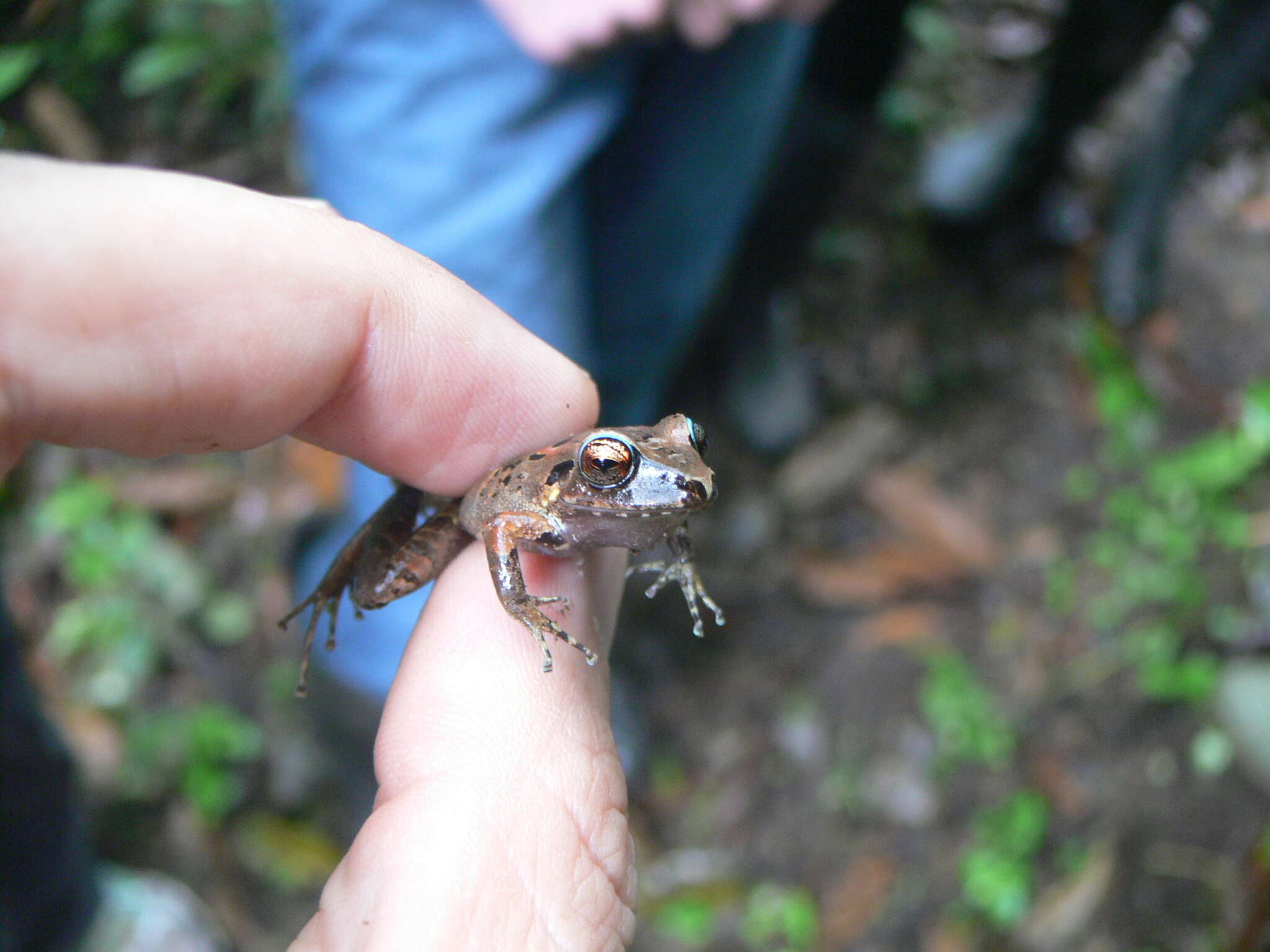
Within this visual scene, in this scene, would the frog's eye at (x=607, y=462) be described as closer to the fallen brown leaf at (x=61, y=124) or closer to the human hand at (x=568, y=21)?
the fallen brown leaf at (x=61, y=124)

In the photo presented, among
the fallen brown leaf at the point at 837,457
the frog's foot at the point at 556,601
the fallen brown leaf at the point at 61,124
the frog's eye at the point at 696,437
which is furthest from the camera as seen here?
the fallen brown leaf at the point at 837,457

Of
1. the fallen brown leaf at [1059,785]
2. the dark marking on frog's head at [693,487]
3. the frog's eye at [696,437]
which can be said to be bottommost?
the fallen brown leaf at [1059,785]

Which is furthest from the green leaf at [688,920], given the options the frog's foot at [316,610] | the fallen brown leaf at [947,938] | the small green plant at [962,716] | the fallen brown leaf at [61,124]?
the fallen brown leaf at [61,124]

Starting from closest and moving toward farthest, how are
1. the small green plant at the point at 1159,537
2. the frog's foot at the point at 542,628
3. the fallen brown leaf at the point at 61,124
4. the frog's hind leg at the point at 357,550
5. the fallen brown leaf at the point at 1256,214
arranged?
the fallen brown leaf at the point at 61,124 < the frog's foot at the point at 542,628 < the frog's hind leg at the point at 357,550 < the small green plant at the point at 1159,537 < the fallen brown leaf at the point at 1256,214

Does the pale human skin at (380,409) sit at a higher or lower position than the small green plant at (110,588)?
higher

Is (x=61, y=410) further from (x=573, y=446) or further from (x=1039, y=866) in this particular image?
(x=1039, y=866)

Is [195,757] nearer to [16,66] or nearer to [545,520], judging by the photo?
[545,520]

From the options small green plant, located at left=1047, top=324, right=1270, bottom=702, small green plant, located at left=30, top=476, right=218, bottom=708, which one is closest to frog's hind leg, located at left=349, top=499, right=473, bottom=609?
small green plant, located at left=30, top=476, right=218, bottom=708

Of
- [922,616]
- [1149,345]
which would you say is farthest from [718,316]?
[1149,345]
